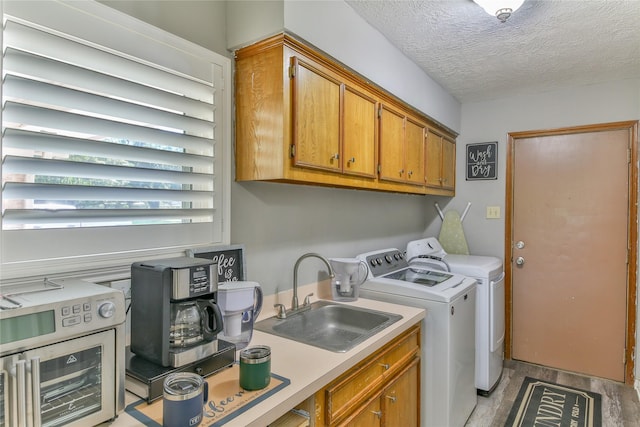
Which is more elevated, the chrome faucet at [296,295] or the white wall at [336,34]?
the white wall at [336,34]

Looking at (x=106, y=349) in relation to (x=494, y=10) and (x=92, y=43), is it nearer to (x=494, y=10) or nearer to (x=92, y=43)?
(x=92, y=43)

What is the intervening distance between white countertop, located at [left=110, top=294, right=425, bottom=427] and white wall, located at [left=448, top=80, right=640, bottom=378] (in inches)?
76.5

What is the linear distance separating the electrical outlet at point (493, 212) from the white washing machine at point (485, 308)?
584 millimetres

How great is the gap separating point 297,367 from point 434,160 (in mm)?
2230

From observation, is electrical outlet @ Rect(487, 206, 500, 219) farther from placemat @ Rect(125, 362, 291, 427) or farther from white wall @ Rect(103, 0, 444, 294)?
placemat @ Rect(125, 362, 291, 427)

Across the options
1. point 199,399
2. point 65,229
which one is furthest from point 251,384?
point 65,229

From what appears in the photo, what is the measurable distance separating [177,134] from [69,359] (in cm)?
89

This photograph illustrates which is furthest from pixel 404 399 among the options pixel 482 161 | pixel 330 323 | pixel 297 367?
pixel 482 161

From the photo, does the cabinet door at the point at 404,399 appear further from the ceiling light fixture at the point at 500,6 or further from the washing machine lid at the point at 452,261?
the ceiling light fixture at the point at 500,6

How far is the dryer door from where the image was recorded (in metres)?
2.68

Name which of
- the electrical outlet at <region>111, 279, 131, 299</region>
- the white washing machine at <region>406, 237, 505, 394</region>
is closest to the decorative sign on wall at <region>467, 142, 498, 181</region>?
the white washing machine at <region>406, 237, 505, 394</region>

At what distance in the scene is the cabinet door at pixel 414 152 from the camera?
251 centimetres

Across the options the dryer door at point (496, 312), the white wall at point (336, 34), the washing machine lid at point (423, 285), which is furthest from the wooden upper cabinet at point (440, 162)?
the dryer door at point (496, 312)

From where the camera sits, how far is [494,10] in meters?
1.69
